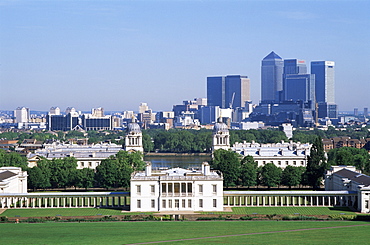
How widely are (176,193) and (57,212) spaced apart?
11039 mm

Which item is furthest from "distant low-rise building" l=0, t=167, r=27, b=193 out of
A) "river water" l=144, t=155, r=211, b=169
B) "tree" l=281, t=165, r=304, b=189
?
"river water" l=144, t=155, r=211, b=169

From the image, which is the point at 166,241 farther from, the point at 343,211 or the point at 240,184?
the point at 240,184

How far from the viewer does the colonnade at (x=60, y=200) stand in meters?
74.5

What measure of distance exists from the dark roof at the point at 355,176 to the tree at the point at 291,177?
6460 millimetres

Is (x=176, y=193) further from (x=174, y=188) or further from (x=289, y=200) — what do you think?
(x=289, y=200)

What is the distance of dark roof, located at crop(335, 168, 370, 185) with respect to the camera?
72.9 meters

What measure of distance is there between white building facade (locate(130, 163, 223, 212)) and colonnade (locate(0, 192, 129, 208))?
11.1 ft

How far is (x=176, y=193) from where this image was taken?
2810 inches

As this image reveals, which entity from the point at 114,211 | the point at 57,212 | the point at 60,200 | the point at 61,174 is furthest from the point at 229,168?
the point at 57,212

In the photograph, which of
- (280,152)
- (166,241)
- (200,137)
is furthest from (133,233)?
(200,137)

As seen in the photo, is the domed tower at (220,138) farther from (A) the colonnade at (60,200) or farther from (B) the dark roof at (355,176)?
(A) the colonnade at (60,200)

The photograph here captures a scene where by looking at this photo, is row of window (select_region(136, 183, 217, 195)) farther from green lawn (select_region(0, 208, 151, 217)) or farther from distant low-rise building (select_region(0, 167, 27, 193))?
distant low-rise building (select_region(0, 167, 27, 193))

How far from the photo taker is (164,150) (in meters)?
178

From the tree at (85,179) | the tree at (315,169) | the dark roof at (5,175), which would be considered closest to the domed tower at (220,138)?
the tree at (315,169)
